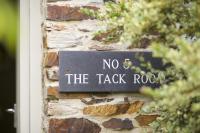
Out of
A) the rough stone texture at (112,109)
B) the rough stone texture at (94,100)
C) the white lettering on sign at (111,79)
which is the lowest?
the rough stone texture at (112,109)

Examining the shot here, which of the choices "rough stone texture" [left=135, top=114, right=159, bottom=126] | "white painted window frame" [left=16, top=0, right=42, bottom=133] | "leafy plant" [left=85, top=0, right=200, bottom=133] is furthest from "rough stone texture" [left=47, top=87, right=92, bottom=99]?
"leafy plant" [left=85, top=0, right=200, bottom=133]

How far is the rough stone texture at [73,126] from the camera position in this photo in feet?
10.5

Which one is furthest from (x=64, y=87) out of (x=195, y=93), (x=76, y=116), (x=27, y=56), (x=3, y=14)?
(x=195, y=93)

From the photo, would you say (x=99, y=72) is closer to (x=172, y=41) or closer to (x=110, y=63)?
(x=110, y=63)

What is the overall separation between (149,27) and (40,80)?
1.56m

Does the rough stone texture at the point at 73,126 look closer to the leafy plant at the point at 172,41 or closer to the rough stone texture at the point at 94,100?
the rough stone texture at the point at 94,100

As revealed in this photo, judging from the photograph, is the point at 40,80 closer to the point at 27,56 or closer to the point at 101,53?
the point at 27,56

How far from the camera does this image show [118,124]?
3293 millimetres

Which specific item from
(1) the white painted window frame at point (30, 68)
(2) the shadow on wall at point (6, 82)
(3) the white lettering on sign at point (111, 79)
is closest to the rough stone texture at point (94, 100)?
(3) the white lettering on sign at point (111, 79)

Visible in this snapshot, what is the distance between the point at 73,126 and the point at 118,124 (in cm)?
31

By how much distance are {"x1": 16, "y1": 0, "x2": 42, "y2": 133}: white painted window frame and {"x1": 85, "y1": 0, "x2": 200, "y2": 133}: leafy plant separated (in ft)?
3.42

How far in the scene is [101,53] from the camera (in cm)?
325

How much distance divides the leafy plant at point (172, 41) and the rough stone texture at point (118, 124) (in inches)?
28.5

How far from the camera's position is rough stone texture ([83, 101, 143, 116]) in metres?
3.24
